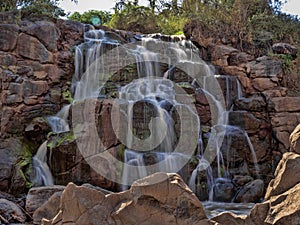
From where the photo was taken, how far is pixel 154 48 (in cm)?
1380

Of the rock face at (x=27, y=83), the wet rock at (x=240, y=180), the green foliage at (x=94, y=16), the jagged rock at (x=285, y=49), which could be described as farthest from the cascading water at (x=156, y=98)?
the green foliage at (x=94, y=16)

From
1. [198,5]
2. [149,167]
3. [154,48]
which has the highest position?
[198,5]

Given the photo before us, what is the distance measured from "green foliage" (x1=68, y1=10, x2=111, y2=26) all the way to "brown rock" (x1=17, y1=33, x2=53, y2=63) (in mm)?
8153

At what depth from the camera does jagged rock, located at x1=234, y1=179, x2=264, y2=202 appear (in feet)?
29.8

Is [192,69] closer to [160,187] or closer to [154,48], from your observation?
[154,48]

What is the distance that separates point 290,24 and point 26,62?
36.1 ft

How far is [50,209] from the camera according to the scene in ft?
19.5

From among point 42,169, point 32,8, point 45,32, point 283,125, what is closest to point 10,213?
point 42,169

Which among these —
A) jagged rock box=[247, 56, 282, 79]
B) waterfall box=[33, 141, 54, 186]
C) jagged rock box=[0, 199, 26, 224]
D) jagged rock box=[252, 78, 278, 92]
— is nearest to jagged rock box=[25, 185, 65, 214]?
jagged rock box=[0, 199, 26, 224]

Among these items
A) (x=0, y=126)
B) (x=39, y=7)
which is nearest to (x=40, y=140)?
(x=0, y=126)

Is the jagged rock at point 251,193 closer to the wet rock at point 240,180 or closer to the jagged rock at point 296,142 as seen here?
the wet rock at point 240,180

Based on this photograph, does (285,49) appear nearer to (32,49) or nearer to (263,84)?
(263,84)

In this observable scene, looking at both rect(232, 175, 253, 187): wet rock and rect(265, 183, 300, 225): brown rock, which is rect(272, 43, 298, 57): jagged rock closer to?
rect(232, 175, 253, 187): wet rock

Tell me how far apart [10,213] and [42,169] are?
2.01 metres
